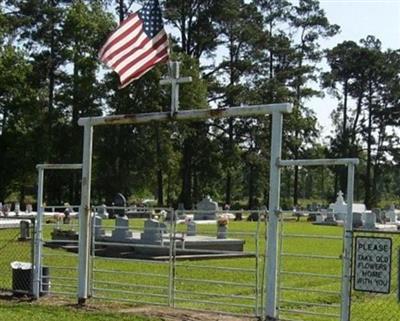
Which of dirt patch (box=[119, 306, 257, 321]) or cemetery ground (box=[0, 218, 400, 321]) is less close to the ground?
dirt patch (box=[119, 306, 257, 321])

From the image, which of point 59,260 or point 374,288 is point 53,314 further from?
point 59,260

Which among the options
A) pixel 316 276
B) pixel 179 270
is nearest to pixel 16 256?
pixel 179 270

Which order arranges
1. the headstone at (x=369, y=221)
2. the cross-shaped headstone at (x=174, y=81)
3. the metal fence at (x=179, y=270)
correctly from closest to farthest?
the cross-shaped headstone at (x=174, y=81) < the metal fence at (x=179, y=270) < the headstone at (x=369, y=221)

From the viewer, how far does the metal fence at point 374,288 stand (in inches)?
356

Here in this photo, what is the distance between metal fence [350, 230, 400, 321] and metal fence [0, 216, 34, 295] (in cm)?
559

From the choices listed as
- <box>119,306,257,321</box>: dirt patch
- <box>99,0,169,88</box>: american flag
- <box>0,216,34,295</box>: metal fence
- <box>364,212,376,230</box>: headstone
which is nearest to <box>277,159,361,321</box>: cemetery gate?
<box>119,306,257,321</box>: dirt patch

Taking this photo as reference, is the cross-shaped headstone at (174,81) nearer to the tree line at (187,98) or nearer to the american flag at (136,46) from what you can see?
the american flag at (136,46)

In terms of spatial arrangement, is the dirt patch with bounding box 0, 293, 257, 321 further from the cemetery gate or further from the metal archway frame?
the cemetery gate

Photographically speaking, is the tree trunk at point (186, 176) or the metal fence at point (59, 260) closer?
the metal fence at point (59, 260)

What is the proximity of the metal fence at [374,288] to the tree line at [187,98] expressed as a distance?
4130 cm

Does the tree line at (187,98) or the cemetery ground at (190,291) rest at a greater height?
the tree line at (187,98)

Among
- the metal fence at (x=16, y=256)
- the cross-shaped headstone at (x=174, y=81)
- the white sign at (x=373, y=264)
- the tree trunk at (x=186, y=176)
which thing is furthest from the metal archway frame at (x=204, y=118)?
the tree trunk at (x=186, y=176)

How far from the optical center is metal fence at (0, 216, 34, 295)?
41.9 feet

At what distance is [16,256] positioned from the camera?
20.6 meters
